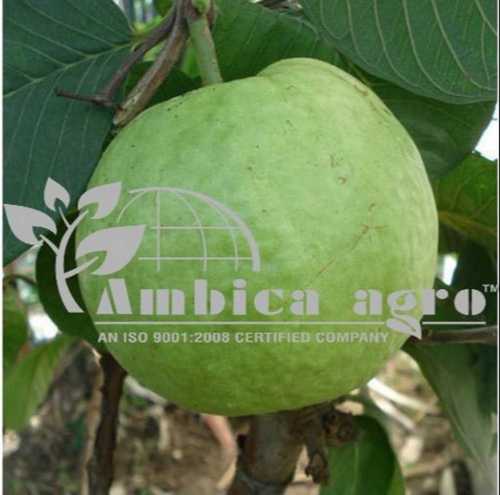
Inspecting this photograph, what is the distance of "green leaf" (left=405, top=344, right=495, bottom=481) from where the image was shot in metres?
1.01

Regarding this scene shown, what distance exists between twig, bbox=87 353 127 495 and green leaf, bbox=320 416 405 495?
28 centimetres

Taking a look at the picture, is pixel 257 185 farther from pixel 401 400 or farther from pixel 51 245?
pixel 401 400

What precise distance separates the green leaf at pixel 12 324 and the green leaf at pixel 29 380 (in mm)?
109

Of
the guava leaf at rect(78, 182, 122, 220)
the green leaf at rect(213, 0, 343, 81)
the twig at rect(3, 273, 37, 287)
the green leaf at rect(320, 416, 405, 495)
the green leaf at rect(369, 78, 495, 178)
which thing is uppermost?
the green leaf at rect(213, 0, 343, 81)

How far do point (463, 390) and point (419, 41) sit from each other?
0.48 meters

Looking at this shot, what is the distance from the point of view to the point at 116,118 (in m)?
0.74

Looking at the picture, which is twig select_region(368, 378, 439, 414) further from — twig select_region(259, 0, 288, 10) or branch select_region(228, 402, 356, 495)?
twig select_region(259, 0, 288, 10)

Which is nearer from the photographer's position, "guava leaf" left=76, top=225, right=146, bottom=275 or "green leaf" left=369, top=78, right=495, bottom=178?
"guava leaf" left=76, top=225, right=146, bottom=275

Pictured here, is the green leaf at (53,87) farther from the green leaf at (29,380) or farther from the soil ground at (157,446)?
the soil ground at (157,446)

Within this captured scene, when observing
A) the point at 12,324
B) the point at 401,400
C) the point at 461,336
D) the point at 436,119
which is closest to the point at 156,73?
the point at 436,119

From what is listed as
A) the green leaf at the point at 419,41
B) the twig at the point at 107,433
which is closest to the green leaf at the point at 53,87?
the green leaf at the point at 419,41

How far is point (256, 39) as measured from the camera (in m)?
0.87

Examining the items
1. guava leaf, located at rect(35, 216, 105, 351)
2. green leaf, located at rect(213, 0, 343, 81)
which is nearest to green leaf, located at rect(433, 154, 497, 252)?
green leaf, located at rect(213, 0, 343, 81)

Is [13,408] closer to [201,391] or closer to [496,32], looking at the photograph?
[201,391]
